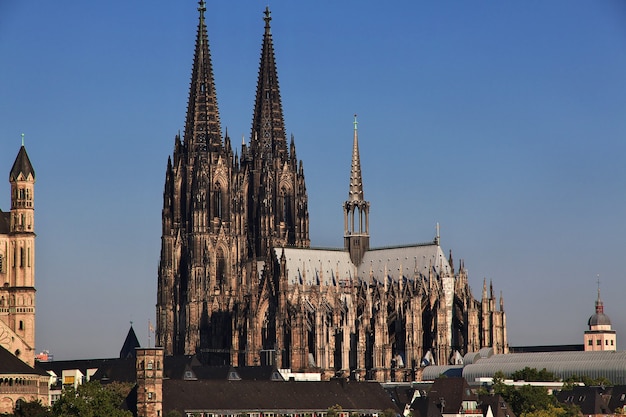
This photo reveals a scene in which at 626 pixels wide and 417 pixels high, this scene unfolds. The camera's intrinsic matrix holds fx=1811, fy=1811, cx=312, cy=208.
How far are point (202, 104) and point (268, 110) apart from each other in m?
8.82

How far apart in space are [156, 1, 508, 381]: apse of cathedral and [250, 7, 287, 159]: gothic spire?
150 mm

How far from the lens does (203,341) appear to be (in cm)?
18262

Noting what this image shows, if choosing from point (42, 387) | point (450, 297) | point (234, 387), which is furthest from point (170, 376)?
point (450, 297)

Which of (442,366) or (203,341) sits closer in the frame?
(442,366)

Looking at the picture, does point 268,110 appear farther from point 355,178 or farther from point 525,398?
point 525,398

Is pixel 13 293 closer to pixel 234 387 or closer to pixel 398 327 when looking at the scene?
pixel 234 387

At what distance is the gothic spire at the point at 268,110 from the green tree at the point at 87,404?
7121 centimetres

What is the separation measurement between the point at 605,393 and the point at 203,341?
47461 mm

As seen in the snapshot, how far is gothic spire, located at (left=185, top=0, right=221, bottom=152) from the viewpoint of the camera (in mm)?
186500

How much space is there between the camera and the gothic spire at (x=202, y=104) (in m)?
186

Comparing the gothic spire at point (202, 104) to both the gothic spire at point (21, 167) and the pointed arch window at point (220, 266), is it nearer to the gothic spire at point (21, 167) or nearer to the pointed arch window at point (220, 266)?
the pointed arch window at point (220, 266)

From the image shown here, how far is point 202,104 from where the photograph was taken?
187375 mm

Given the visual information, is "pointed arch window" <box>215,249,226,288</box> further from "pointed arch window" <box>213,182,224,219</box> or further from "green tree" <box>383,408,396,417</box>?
"green tree" <box>383,408,396,417</box>

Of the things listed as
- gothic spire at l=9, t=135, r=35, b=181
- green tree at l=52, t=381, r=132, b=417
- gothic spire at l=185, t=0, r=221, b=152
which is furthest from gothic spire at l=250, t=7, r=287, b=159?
green tree at l=52, t=381, r=132, b=417
